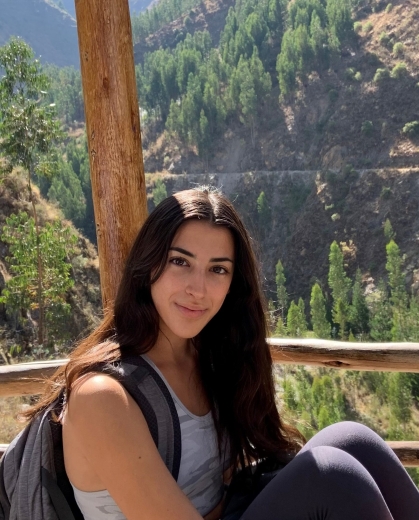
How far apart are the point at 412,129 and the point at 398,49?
30.1ft

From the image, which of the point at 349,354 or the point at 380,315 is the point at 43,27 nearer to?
the point at 380,315

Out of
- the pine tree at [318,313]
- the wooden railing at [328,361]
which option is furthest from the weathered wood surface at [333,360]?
the pine tree at [318,313]

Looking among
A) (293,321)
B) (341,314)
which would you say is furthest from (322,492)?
(341,314)

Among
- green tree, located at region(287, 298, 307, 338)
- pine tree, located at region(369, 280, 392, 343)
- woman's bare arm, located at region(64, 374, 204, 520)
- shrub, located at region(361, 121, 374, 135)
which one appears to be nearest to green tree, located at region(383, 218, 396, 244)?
pine tree, located at region(369, 280, 392, 343)

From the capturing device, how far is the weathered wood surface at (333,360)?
83.4 inches

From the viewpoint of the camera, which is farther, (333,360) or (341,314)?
(341,314)

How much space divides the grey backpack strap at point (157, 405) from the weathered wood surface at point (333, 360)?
41.4 inches

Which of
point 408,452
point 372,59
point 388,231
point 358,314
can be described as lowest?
point 358,314

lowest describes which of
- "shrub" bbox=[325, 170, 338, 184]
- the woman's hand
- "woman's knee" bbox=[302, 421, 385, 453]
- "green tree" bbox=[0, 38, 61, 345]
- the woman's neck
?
the woman's hand

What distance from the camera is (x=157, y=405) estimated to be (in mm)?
1127

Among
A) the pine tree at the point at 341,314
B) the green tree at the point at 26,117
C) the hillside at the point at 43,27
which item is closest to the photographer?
the green tree at the point at 26,117

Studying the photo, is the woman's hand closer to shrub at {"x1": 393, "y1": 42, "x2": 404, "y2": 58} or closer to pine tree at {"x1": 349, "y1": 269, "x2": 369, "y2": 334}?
pine tree at {"x1": 349, "y1": 269, "x2": 369, "y2": 334}

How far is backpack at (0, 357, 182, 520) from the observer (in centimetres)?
109

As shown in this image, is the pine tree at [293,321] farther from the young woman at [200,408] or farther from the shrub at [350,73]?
the young woman at [200,408]
